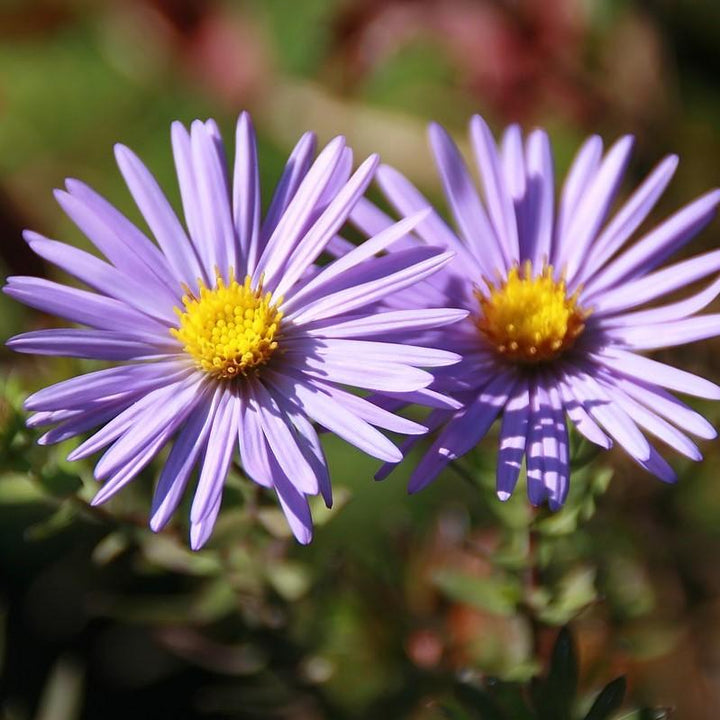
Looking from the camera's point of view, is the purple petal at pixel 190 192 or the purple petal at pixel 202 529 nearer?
the purple petal at pixel 202 529

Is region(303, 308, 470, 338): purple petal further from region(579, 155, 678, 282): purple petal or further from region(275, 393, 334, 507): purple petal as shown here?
region(579, 155, 678, 282): purple petal

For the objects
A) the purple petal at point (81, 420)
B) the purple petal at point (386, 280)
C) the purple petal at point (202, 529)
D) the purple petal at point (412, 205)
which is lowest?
the purple petal at point (202, 529)

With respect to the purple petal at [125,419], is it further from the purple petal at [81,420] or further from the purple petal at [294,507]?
the purple petal at [294,507]

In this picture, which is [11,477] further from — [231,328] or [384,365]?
[384,365]

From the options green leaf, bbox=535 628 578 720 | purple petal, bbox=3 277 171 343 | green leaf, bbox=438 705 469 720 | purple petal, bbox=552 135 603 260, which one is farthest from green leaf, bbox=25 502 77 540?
purple petal, bbox=552 135 603 260

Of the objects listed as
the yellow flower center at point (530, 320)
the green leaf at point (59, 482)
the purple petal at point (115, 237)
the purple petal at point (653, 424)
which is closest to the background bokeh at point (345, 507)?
the green leaf at point (59, 482)

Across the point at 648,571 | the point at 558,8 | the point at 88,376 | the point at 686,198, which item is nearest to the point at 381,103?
the point at 558,8
